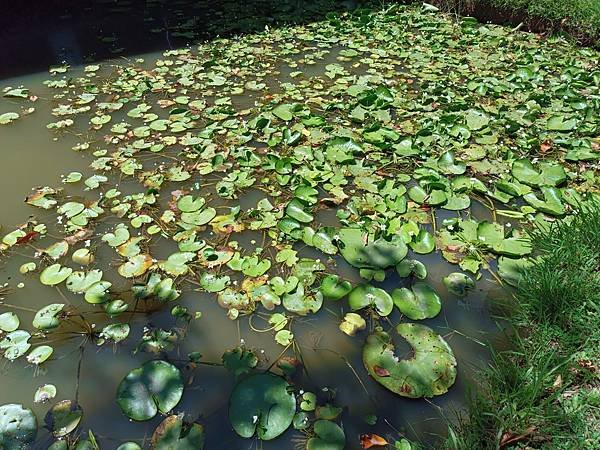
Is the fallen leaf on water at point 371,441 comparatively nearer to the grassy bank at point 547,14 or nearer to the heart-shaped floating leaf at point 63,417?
the heart-shaped floating leaf at point 63,417

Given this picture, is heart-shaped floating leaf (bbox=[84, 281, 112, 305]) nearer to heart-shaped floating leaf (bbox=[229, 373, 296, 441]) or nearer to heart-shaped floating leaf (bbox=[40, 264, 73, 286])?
heart-shaped floating leaf (bbox=[40, 264, 73, 286])

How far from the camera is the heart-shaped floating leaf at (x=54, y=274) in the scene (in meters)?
2.08

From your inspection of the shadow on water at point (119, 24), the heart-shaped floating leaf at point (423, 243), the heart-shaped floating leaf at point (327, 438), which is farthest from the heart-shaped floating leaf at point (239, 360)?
the shadow on water at point (119, 24)

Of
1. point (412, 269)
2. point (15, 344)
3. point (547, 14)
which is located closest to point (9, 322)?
point (15, 344)

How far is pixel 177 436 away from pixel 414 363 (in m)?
0.94

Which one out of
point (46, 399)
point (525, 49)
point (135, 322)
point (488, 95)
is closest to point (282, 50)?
point (488, 95)

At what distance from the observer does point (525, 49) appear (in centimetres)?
474

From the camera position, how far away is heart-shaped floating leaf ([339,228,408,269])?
2.21m

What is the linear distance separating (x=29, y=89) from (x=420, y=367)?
389 centimetres

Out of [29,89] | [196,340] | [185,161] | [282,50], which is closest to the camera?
[196,340]

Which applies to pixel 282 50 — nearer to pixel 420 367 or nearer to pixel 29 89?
pixel 29 89

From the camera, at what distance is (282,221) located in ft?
7.88

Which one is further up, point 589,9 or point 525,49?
point 589,9

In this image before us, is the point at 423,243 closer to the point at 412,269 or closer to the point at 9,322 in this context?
the point at 412,269
